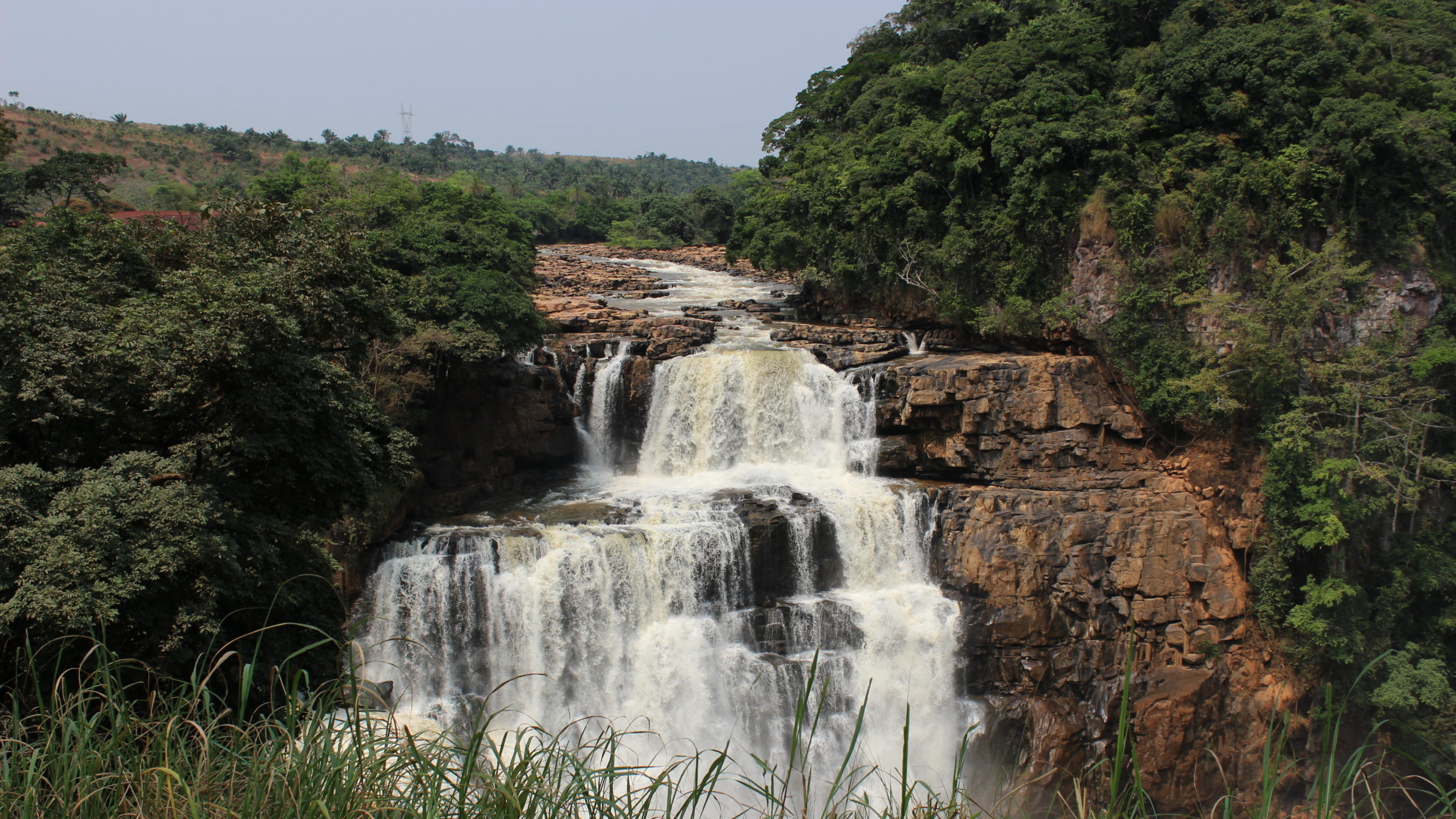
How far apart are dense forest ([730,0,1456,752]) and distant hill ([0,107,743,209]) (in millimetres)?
19265

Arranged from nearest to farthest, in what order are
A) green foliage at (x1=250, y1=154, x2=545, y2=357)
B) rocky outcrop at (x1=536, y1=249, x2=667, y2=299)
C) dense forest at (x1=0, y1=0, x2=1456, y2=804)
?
dense forest at (x1=0, y1=0, x2=1456, y2=804)
green foliage at (x1=250, y1=154, x2=545, y2=357)
rocky outcrop at (x1=536, y1=249, x2=667, y2=299)

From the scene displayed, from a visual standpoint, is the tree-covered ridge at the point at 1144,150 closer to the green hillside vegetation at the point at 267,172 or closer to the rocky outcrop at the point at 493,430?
the rocky outcrop at the point at 493,430

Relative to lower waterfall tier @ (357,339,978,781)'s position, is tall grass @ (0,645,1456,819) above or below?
above

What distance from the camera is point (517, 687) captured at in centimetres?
1398

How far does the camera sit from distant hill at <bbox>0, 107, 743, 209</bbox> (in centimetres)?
4538

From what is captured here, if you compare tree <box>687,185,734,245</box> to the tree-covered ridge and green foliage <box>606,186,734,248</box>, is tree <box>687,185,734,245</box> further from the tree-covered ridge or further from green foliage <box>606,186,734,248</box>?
the tree-covered ridge

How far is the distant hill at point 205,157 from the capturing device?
45375mm

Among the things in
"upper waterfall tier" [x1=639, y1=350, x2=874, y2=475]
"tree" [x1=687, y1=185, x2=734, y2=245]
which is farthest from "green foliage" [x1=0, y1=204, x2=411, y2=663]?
"tree" [x1=687, y1=185, x2=734, y2=245]

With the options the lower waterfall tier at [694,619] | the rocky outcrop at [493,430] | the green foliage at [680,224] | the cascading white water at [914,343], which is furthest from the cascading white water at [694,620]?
the green foliage at [680,224]

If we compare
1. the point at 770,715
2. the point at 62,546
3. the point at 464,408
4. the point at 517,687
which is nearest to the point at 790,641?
the point at 770,715

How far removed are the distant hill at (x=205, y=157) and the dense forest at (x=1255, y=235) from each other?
19.3 m

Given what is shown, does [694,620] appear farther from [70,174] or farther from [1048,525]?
[70,174]

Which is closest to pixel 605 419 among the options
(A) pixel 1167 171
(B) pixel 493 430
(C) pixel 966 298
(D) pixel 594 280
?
(B) pixel 493 430

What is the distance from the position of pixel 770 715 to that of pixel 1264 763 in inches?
478
